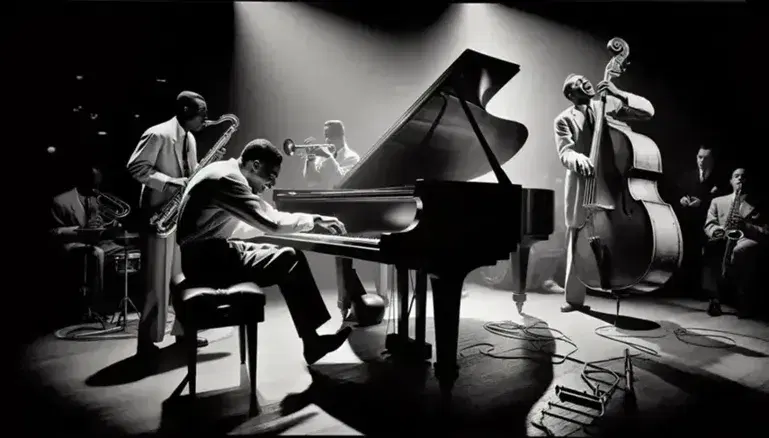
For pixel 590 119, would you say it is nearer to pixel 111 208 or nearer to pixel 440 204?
pixel 440 204

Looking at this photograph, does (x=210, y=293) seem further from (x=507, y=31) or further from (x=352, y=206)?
(x=507, y=31)

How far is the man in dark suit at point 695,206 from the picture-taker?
15.0 feet

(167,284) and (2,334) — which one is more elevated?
(167,284)

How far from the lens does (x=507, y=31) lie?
5629 mm

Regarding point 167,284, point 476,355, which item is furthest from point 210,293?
point 476,355

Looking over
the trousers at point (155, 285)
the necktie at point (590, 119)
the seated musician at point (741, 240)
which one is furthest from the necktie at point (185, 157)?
the seated musician at point (741, 240)

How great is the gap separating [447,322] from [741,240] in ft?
11.0

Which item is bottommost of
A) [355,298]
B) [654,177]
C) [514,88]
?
[355,298]

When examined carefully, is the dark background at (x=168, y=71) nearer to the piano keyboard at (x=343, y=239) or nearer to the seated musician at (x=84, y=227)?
the seated musician at (x=84, y=227)

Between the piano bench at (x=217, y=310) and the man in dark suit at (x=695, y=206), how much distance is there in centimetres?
433

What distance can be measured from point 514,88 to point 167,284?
15.4 ft

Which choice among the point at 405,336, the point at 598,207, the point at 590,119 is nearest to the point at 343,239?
the point at 405,336

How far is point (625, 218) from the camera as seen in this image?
328 centimetres

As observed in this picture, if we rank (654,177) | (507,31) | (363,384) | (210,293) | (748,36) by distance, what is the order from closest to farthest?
(210,293) → (363,384) → (654,177) → (748,36) → (507,31)
